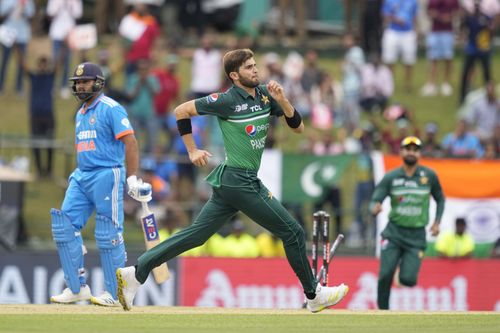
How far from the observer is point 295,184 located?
21000 mm

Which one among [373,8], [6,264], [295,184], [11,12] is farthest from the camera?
[373,8]

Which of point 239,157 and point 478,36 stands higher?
point 478,36

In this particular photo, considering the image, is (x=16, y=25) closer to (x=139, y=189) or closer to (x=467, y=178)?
(x=467, y=178)

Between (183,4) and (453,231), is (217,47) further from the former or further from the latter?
(453,231)

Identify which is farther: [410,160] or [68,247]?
[410,160]

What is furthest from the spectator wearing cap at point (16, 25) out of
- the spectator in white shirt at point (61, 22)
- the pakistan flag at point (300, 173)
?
the pakistan flag at point (300, 173)

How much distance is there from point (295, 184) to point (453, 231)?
8.30ft

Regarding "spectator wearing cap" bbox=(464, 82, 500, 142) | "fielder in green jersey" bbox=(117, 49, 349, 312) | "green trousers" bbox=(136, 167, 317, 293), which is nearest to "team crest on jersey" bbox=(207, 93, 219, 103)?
"fielder in green jersey" bbox=(117, 49, 349, 312)

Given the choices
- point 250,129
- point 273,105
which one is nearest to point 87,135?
point 250,129

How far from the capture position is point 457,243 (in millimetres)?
20250

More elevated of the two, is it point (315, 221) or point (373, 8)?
point (373, 8)

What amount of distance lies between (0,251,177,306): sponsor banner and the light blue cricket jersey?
638 centimetres
